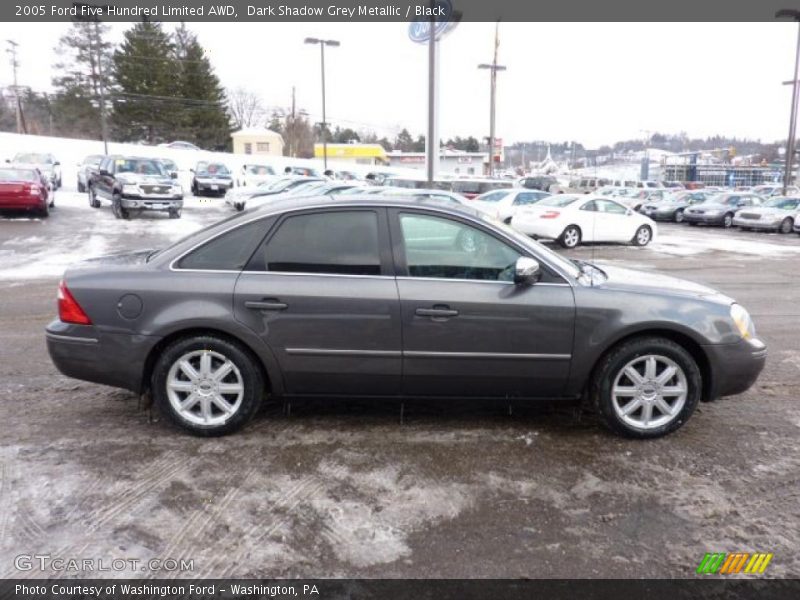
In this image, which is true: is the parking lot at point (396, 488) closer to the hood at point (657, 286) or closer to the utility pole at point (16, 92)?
the hood at point (657, 286)

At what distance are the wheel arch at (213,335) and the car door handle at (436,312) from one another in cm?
99

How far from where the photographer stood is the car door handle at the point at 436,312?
396cm

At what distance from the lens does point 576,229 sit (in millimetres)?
16453

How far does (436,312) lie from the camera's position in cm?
396

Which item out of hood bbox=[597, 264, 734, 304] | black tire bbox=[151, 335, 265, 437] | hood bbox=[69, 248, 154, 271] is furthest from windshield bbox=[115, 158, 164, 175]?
hood bbox=[597, 264, 734, 304]

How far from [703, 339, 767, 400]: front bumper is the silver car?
73.7ft

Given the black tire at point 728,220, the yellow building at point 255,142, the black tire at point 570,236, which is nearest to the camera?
the black tire at point 570,236

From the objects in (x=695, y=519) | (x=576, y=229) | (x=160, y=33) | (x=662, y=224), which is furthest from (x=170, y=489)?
(x=160, y=33)

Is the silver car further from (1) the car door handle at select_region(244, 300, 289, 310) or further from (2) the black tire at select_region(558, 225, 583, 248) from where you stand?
(1) the car door handle at select_region(244, 300, 289, 310)

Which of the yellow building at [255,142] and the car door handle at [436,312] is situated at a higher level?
the yellow building at [255,142]

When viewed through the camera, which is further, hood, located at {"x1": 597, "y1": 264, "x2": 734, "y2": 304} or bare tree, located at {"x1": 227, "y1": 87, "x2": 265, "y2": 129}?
bare tree, located at {"x1": 227, "y1": 87, "x2": 265, "y2": 129}

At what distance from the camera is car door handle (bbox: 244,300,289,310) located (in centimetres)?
397

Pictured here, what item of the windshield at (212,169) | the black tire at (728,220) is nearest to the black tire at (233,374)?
the black tire at (728,220)

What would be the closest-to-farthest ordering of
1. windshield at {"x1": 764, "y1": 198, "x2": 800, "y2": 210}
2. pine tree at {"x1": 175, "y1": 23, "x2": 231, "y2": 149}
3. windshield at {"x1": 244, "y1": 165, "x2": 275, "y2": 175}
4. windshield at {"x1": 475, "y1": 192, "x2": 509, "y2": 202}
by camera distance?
1. windshield at {"x1": 475, "y1": 192, "x2": 509, "y2": 202}
2. windshield at {"x1": 764, "y1": 198, "x2": 800, "y2": 210}
3. windshield at {"x1": 244, "y1": 165, "x2": 275, "y2": 175}
4. pine tree at {"x1": 175, "y1": 23, "x2": 231, "y2": 149}
